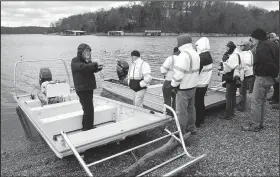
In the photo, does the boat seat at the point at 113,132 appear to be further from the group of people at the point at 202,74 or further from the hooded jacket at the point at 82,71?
the hooded jacket at the point at 82,71

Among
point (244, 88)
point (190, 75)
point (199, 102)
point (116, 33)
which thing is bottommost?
point (199, 102)

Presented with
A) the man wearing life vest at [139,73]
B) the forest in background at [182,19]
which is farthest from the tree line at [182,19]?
the man wearing life vest at [139,73]

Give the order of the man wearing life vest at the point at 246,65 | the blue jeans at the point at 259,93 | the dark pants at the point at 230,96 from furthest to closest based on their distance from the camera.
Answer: the man wearing life vest at the point at 246,65, the dark pants at the point at 230,96, the blue jeans at the point at 259,93

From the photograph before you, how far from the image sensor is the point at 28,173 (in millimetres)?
4480

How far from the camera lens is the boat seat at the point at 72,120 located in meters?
5.01

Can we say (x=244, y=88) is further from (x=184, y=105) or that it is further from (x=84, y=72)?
(x=84, y=72)

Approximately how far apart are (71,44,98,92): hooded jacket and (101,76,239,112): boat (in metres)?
2.43

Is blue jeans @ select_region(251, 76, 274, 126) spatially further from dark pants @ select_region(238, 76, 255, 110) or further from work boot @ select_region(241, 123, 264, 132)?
dark pants @ select_region(238, 76, 255, 110)

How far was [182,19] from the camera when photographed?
106 m

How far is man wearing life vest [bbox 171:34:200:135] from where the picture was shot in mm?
4406

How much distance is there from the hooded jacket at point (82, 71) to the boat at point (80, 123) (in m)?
0.82

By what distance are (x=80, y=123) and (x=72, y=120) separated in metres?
0.21

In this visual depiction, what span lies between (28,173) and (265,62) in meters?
4.62

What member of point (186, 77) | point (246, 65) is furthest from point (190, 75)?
point (246, 65)
